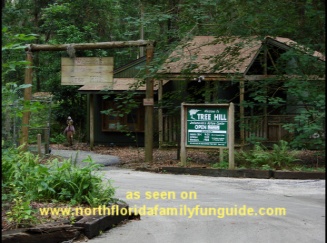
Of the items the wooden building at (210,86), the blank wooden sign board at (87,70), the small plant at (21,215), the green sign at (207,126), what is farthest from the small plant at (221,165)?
the small plant at (21,215)

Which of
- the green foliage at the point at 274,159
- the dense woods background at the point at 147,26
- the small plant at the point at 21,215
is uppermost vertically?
the dense woods background at the point at 147,26

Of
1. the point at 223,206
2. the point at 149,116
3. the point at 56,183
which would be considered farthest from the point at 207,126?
the point at 56,183

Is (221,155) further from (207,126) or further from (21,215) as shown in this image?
(21,215)

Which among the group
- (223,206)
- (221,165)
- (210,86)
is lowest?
(223,206)

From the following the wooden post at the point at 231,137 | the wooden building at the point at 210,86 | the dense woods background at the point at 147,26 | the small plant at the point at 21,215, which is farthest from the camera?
the wooden building at the point at 210,86

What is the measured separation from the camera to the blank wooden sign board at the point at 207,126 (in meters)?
15.9

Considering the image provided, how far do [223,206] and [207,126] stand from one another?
19.7 feet

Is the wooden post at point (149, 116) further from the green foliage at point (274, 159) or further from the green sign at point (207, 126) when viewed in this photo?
the green foliage at point (274, 159)

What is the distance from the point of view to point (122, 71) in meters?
26.7

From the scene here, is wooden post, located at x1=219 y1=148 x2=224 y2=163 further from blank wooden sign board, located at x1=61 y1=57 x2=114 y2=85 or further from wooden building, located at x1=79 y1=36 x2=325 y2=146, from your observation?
blank wooden sign board, located at x1=61 y1=57 x2=114 y2=85

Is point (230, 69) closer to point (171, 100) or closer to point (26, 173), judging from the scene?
point (171, 100)

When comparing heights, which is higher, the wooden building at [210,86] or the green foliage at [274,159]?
the wooden building at [210,86]

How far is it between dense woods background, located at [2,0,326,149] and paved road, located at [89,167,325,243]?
1.91 m

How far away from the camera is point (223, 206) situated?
10359 mm
